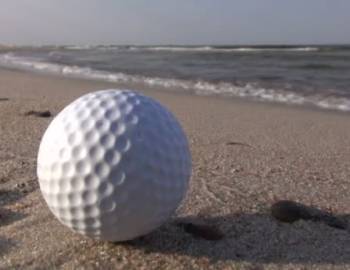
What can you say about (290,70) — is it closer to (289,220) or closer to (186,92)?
(186,92)

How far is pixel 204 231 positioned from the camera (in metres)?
2.87

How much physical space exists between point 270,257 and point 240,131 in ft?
10.7

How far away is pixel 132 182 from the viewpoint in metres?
2.55

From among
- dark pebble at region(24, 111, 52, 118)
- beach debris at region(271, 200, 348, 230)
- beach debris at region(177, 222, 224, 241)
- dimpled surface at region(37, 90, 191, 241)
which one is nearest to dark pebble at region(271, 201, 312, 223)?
beach debris at region(271, 200, 348, 230)

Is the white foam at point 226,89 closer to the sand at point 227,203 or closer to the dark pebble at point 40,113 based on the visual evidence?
the sand at point 227,203

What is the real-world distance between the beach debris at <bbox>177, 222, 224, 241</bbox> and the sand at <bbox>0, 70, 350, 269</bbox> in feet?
0.09

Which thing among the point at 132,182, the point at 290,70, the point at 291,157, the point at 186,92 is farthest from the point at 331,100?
the point at 132,182

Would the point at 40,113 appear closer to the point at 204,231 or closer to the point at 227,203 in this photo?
the point at 227,203

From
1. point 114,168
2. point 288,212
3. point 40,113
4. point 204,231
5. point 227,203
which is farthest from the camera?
point 40,113

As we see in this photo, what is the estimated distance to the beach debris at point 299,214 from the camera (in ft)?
10.2

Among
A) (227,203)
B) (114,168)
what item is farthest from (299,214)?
(114,168)

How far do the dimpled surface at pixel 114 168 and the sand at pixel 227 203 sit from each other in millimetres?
157

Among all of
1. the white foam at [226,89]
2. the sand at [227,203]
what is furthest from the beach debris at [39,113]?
the white foam at [226,89]

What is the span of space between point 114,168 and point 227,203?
3.09 feet
